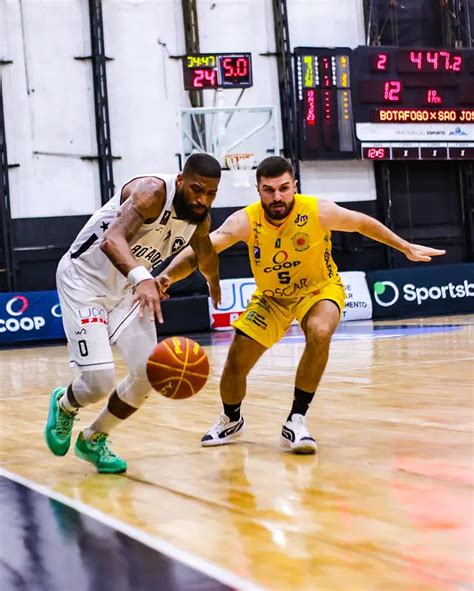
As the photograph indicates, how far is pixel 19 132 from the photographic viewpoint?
2075 centimetres

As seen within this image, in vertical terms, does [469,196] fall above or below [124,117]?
below

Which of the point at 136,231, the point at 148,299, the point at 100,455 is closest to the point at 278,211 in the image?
the point at 136,231

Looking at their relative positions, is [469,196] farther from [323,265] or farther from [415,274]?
[323,265]

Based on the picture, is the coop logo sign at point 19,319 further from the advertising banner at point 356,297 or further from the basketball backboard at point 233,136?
the advertising banner at point 356,297

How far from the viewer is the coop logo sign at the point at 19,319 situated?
19547mm

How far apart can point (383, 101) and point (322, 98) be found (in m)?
1.46

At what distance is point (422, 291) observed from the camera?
2133 centimetres

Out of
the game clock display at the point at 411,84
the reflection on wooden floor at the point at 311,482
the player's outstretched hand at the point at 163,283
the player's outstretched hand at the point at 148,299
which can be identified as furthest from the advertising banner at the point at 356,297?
the player's outstretched hand at the point at 148,299

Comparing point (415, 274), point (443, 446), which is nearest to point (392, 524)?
point (443, 446)

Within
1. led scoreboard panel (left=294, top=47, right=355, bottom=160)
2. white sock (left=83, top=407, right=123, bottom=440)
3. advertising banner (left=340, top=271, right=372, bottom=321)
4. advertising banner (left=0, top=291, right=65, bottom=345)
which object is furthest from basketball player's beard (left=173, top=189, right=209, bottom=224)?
led scoreboard panel (left=294, top=47, right=355, bottom=160)

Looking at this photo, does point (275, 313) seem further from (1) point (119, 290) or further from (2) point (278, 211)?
(1) point (119, 290)

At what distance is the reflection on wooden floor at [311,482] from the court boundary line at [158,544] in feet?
0.15

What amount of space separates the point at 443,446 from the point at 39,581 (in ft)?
9.71

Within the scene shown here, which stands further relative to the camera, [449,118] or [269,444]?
[449,118]
